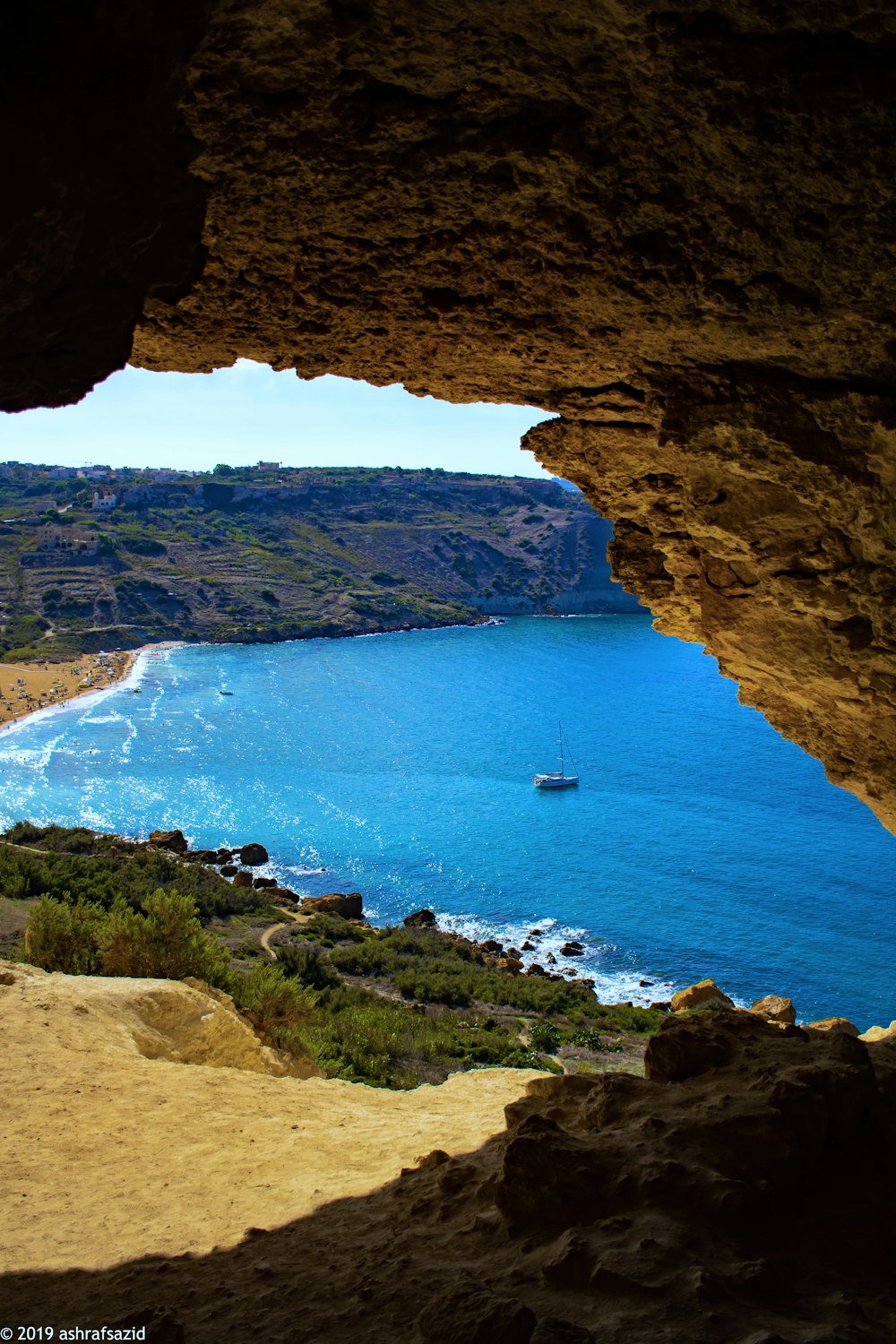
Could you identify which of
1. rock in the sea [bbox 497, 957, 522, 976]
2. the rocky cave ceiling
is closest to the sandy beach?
rock in the sea [bbox 497, 957, 522, 976]

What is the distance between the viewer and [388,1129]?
25.1ft

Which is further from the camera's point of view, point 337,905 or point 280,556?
point 280,556

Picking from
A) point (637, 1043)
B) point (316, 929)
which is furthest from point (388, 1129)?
point (316, 929)

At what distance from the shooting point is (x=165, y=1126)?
768cm

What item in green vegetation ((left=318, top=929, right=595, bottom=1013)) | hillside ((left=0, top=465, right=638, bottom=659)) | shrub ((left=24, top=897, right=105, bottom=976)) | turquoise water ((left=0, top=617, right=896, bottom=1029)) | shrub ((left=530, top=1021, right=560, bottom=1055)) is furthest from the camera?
hillside ((left=0, top=465, right=638, bottom=659))

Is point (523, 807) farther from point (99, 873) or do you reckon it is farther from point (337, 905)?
point (99, 873)

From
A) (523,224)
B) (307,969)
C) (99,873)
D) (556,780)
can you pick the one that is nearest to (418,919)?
(99,873)

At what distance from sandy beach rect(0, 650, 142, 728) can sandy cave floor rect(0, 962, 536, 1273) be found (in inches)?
2397

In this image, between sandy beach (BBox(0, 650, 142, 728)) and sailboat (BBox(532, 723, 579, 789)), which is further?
sandy beach (BBox(0, 650, 142, 728))

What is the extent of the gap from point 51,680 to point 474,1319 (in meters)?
80.0

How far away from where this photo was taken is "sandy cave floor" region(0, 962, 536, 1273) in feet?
19.0

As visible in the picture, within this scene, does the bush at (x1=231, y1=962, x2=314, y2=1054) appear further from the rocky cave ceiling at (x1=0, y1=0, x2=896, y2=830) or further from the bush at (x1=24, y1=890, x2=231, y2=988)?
the rocky cave ceiling at (x1=0, y1=0, x2=896, y2=830)

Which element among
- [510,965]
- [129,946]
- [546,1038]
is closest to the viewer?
[129,946]

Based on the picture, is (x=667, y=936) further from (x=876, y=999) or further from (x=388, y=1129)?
(x=388, y=1129)
